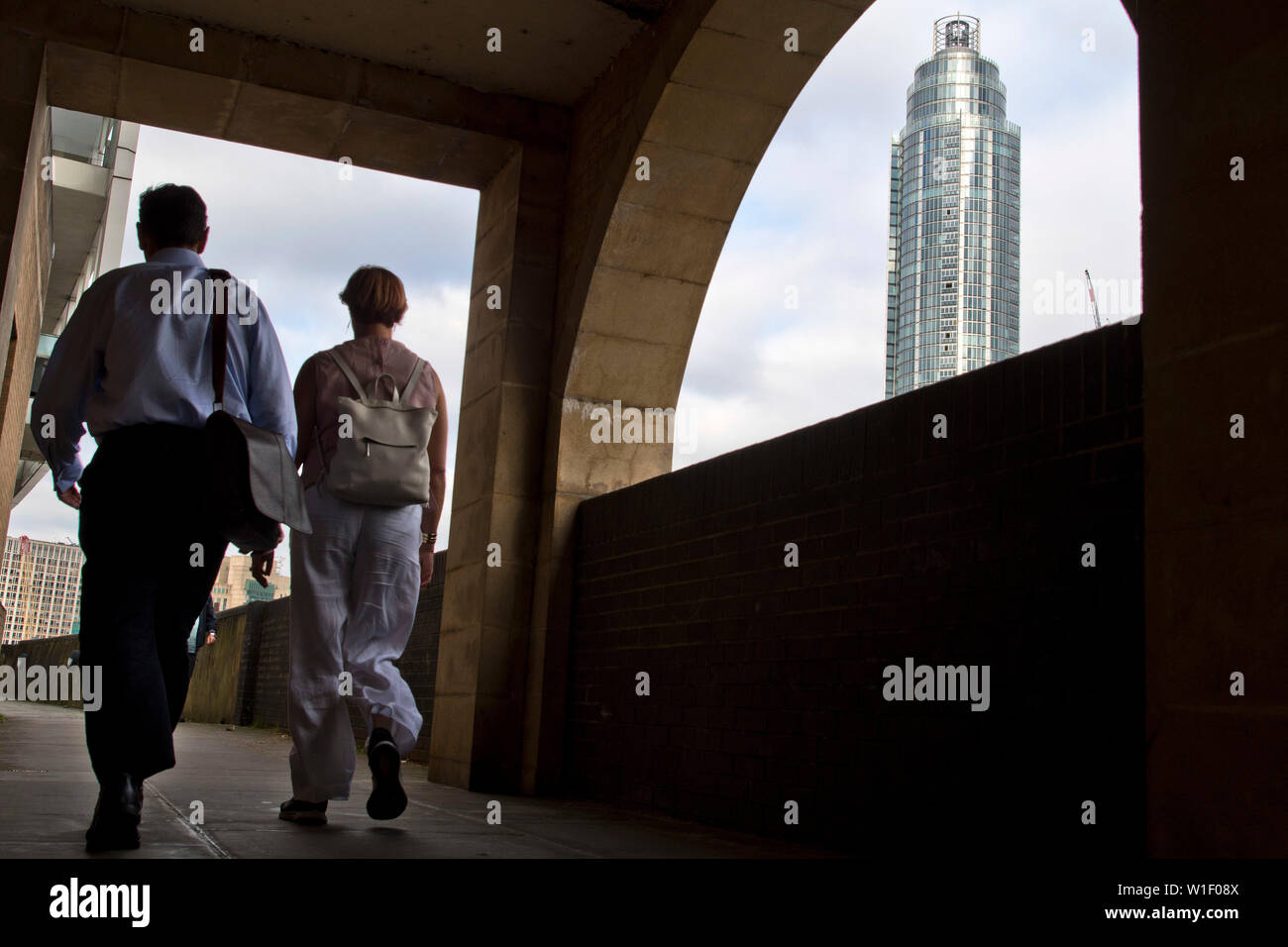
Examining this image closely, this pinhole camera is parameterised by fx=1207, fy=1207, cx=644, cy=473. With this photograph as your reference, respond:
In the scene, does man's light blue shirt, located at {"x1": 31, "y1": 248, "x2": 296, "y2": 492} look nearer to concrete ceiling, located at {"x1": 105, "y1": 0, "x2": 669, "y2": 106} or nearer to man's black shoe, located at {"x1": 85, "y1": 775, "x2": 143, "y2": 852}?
man's black shoe, located at {"x1": 85, "y1": 775, "x2": 143, "y2": 852}

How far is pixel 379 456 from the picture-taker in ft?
12.0

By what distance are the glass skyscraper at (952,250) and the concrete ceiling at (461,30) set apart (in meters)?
20.2

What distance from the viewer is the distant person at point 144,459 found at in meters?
2.79

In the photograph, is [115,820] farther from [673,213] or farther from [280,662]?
[280,662]

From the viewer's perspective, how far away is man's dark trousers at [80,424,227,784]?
2779 mm

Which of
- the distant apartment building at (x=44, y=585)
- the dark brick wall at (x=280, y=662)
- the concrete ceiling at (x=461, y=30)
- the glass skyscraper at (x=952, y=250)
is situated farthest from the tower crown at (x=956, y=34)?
the distant apartment building at (x=44, y=585)

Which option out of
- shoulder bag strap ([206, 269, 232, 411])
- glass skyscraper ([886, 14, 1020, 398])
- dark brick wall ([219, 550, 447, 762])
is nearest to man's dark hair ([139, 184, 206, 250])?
shoulder bag strap ([206, 269, 232, 411])

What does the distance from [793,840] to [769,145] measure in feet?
11.5

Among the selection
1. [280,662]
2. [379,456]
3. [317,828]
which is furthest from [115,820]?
[280,662]

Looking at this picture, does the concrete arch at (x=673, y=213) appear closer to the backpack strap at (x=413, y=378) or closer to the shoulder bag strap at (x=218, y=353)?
the backpack strap at (x=413, y=378)

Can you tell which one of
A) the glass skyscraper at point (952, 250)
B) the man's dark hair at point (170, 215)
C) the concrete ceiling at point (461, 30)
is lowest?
the man's dark hair at point (170, 215)

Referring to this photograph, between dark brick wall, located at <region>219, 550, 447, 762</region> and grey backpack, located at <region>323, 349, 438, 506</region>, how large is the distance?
474 cm
